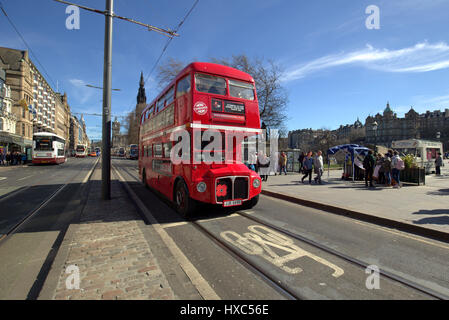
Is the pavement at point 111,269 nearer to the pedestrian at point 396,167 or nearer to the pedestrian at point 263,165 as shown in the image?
the pedestrian at point 263,165

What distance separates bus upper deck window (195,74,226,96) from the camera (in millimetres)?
5973

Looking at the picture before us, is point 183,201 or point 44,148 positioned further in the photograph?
point 44,148

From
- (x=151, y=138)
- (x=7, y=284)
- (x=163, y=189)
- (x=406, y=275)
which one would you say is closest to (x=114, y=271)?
(x=7, y=284)

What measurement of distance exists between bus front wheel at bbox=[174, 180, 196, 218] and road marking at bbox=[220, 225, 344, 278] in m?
1.37

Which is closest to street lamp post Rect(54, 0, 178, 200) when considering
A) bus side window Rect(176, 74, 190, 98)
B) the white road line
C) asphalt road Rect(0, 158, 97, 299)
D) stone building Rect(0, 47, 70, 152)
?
asphalt road Rect(0, 158, 97, 299)

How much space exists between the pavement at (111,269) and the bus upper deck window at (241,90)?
14.0ft

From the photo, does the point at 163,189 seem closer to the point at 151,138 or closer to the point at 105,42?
the point at 151,138

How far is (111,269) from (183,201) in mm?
3039

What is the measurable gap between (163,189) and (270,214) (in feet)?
12.5

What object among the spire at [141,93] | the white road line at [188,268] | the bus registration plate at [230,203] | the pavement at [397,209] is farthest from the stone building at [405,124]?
the white road line at [188,268]

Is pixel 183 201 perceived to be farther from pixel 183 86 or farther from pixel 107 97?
pixel 107 97

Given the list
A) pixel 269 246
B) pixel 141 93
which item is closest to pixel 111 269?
pixel 269 246

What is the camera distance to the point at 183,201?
616 cm
